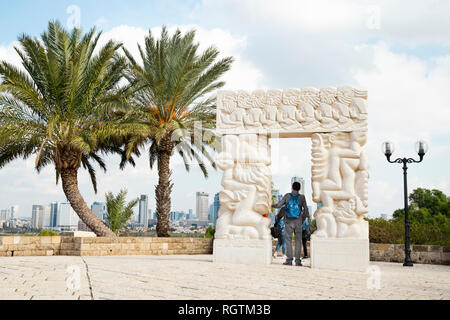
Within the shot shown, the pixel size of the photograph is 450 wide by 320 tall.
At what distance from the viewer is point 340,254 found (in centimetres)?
821

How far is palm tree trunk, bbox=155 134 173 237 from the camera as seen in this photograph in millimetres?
14781

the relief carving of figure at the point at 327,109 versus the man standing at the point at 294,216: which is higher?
the relief carving of figure at the point at 327,109

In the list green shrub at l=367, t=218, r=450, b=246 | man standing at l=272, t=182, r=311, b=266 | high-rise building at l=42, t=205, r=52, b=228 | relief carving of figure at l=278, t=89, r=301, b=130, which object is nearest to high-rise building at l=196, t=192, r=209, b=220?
green shrub at l=367, t=218, r=450, b=246

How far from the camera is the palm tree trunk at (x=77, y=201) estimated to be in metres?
13.7

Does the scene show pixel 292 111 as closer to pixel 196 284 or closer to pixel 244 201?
pixel 244 201

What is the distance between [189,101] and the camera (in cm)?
1494

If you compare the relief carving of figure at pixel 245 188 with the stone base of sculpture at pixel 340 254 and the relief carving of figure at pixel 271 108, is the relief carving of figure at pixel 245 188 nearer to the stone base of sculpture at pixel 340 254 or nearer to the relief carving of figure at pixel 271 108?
the relief carving of figure at pixel 271 108

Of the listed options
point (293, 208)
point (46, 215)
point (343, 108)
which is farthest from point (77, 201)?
point (46, 215)

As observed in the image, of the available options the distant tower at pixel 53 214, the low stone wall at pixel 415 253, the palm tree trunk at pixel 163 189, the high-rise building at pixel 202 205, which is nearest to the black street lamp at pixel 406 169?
the low stone wall at pixel 415 253

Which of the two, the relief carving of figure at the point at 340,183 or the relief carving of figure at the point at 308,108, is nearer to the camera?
the relief carving of figure at the point at 340,183

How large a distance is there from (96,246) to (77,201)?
2.70 m

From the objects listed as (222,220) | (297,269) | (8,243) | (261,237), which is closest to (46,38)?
(8,243)
